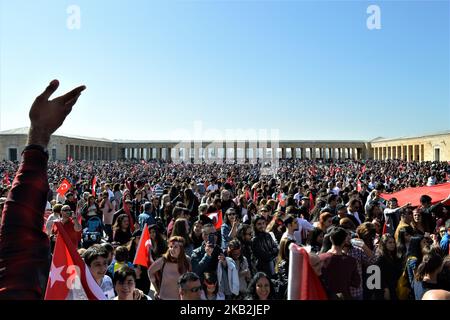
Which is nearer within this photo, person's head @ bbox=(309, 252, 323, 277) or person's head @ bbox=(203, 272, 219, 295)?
person's head @ bbox=(309, 252, 323, 277)

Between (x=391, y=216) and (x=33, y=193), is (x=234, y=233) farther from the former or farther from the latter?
(x=33, y=193)

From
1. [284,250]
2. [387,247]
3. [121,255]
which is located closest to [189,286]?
[121,255]

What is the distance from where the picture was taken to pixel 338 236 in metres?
4.39

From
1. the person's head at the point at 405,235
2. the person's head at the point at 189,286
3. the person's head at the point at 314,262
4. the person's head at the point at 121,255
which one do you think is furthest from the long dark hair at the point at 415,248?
the person's head at the point at 121,255

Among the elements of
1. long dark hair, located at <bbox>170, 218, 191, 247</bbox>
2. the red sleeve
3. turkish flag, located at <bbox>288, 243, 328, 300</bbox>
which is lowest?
long dark hair, located at <bbox>170, 218, 191, 247</bbox>

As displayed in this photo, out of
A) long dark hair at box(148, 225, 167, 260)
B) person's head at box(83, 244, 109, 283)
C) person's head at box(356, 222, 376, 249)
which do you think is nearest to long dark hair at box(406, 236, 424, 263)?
person's head at box(356, 222, 376, 249)

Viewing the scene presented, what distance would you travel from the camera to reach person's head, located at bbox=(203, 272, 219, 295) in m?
4.91

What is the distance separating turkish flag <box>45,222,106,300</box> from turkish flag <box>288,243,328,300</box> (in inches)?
51.2

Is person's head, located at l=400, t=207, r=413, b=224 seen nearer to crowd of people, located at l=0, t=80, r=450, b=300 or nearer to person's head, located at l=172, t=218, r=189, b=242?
crowd of people, located at l=0, t=80, r=450, b=300

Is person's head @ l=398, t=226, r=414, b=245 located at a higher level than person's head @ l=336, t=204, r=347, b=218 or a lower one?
lower

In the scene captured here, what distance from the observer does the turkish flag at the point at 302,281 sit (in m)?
2.40
